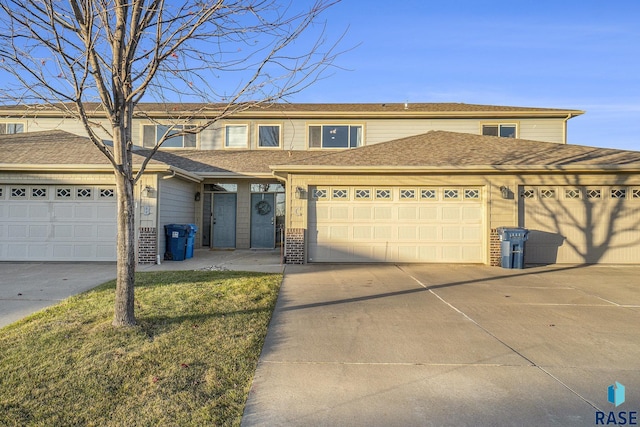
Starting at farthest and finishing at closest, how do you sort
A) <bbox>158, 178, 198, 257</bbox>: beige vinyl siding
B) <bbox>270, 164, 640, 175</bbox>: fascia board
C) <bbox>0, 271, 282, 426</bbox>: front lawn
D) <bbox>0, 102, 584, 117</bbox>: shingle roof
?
<bbox>0, 102, 584, 117</bbox>: shingle roof
<bbox>158, 178, 198, 257</bbox>: beige vinyl siding
<bbox>270, 164, 640, 175</bbox>: fascia board
<bbox>0, 271, 282, 426</bbox>: front lawn

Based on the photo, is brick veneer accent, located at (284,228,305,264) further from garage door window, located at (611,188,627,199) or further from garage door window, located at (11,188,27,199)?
garage door window, located at (611,188,627,199)

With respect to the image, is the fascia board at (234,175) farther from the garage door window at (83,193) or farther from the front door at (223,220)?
the garage door window at (83,193)

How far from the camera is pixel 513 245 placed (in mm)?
10109

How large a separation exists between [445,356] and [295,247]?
6.78 metres

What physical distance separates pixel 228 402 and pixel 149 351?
4.72 ft

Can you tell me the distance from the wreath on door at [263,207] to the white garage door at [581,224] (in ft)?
27.6

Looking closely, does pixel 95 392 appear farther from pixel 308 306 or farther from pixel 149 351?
pixel 308 306

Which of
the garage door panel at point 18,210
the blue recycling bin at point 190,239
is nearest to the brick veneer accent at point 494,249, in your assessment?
the blue recycling bin at point 190,239

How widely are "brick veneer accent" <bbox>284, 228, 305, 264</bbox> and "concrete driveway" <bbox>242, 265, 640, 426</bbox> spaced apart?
283cm

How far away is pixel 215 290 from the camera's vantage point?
23.2 feet

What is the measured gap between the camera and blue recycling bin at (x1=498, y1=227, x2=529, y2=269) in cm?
1003

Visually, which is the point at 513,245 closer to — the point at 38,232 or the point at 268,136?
the point at 268,136

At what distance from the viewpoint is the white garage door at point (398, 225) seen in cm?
1085

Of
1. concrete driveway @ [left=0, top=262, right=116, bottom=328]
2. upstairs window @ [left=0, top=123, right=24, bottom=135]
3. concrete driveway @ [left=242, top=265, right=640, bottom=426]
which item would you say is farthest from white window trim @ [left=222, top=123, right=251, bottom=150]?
concrete driveway @ [left=242, top=265, right=640, bottom=426]
